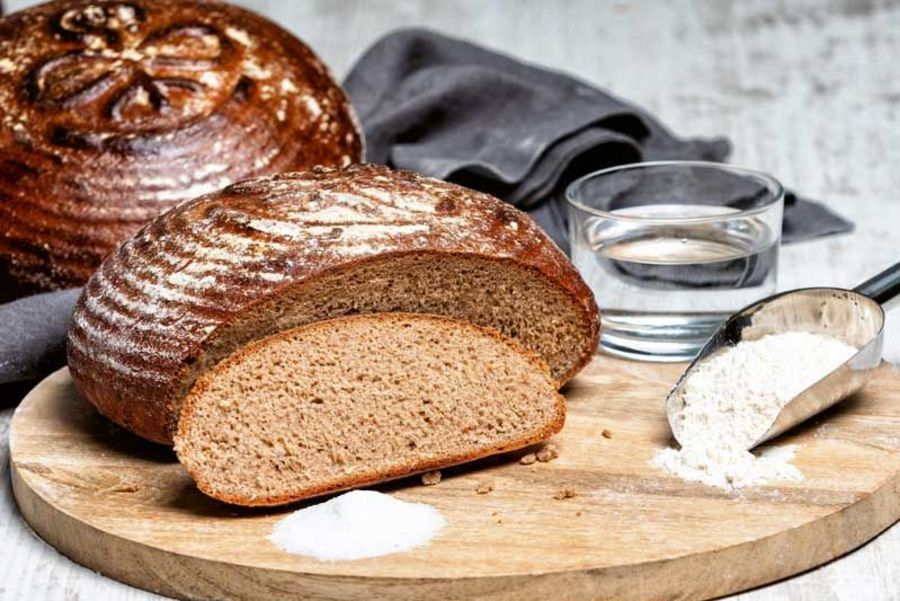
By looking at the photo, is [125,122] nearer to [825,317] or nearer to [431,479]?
[431,479]

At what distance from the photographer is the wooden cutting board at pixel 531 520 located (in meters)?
2.34

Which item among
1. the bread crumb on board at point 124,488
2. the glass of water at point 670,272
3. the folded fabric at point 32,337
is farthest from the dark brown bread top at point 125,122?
the bread crumb on board at point 124,488

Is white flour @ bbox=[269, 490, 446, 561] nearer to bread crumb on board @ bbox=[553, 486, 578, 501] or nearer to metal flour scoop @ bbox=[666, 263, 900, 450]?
bread crumb on board @ bbox=[553, 486, 578, 501]

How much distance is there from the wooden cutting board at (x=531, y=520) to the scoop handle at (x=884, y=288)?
23 cm

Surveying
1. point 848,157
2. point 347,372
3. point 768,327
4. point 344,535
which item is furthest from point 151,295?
point 848,157

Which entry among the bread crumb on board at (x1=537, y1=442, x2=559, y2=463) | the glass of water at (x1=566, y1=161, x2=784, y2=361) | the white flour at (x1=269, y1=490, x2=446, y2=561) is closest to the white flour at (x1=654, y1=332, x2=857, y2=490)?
the bread crumb on board at (x1=537, y1=442, x2=559, y2=463)

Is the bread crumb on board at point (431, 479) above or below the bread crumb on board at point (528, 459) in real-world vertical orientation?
above

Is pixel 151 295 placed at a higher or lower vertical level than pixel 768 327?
higher

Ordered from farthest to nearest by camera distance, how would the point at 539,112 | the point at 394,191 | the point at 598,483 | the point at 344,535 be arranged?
the point at 539,112 < the point at 394,191 < the point at 598,483 < the point at 344,535

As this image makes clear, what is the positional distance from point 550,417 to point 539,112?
6.47 feet

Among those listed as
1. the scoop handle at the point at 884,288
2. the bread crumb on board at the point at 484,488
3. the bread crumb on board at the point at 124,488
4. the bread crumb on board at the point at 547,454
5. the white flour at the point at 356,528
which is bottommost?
the bread crumb on board at the point at 547,454

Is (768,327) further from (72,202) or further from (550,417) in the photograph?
(72,202)

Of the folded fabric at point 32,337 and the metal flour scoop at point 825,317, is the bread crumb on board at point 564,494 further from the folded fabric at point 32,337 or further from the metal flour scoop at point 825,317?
the folded fabric at point 32,337

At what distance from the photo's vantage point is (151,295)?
108 inches
